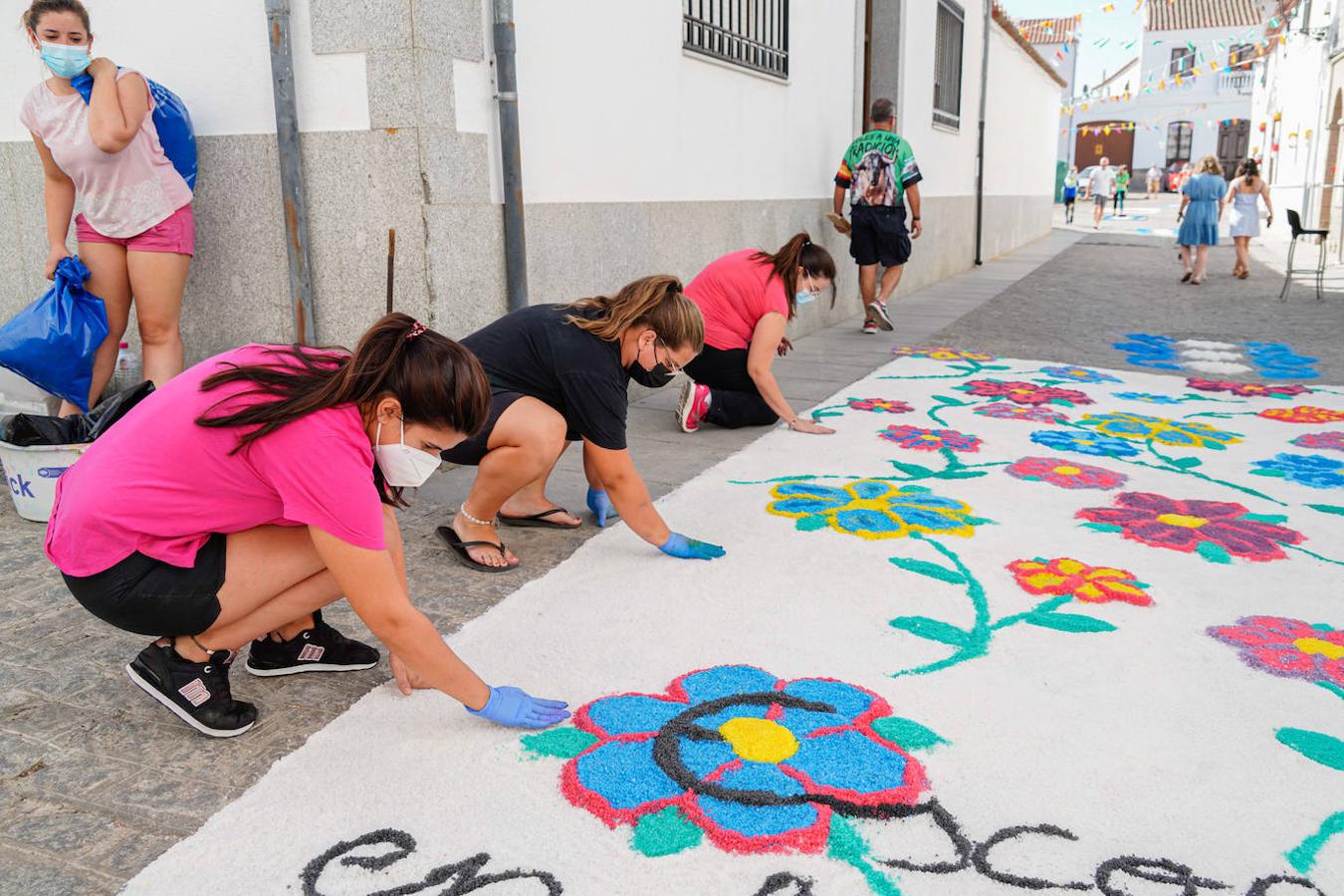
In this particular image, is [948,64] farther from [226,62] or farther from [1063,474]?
[226,62]

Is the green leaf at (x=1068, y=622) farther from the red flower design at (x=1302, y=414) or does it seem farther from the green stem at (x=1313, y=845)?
the red flower design at (x=1302, y=414)

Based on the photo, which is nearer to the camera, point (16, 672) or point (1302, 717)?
point (1302, 717)

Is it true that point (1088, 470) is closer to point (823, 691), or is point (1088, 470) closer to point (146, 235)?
point (823, 691)

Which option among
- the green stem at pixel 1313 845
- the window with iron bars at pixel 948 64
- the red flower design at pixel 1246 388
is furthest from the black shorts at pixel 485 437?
the window with iron bars at pixel 948 64

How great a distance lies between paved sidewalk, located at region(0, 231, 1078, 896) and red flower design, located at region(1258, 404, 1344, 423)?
3362mm

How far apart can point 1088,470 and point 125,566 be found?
3484mm

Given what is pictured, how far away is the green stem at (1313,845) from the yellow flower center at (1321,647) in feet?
2.52

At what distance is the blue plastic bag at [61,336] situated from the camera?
3.56m

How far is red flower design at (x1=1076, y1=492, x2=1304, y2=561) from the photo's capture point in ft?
11.0

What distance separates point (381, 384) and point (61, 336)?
2.33m

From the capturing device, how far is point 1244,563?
126 inches

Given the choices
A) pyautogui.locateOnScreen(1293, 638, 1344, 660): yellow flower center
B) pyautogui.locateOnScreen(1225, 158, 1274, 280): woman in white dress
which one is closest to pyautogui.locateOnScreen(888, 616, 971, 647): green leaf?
pyautogui.locateOnScreen(1293, 638, 1344, 660): yellow flower center

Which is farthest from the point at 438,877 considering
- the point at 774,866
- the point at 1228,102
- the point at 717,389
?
the point at 1228,102

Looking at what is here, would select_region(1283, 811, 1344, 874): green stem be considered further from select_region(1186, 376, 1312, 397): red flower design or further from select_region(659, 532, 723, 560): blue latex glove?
select_region(1186, 376, 1312, 397): red flower design
